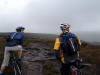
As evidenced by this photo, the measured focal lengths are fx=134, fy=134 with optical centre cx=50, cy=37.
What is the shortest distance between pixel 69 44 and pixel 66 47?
171 millimetres

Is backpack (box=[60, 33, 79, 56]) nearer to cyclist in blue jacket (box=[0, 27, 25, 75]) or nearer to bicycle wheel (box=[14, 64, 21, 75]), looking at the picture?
cyclist in blue jacket (box=[0, 27, 25, 75])

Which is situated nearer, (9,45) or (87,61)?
(9,45)

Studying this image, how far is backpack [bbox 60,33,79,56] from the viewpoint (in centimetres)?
533

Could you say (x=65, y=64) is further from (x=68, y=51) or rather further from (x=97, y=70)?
(x=97, y=70)

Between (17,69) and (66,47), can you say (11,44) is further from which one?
(66,47)

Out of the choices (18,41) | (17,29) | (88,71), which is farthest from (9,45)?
(88,71)

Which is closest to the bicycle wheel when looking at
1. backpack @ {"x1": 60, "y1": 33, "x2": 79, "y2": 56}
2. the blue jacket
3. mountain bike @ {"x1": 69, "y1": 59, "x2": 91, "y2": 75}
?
the blue jacket

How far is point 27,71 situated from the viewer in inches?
370

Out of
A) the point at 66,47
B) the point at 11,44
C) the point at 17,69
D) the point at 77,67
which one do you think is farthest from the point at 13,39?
the point at 77,67

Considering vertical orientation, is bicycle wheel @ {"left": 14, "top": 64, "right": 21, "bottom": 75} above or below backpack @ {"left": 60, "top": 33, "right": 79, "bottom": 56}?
below

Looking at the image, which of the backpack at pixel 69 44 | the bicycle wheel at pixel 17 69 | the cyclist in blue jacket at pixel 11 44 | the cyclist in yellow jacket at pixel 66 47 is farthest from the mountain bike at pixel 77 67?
the cyclist in blue jacket at pixel 11 44

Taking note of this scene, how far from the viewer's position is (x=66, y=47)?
17.5 ft

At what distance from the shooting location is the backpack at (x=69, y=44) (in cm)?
533

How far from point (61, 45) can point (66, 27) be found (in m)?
0.85
